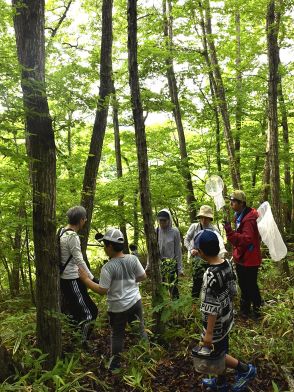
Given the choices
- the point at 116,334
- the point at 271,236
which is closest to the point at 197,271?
the point at 271,236

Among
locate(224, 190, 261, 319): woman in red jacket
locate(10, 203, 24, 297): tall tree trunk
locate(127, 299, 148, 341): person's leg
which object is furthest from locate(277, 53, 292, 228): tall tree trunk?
locate(127, 299, 148, 341): person's leg

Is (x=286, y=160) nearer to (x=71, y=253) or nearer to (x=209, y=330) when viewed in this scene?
(x=71, y=253)

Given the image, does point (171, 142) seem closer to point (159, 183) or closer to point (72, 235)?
point (159, 183)

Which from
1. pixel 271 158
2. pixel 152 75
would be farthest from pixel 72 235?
pixel 152 75

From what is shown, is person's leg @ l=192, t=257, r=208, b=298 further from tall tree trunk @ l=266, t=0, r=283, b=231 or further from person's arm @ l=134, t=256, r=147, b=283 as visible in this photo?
tall tree trunk @ l=266, t=0, r=283, b=231

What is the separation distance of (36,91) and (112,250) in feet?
6.51

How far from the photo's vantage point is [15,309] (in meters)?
6.69

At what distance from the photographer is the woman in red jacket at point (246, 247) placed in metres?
5.34

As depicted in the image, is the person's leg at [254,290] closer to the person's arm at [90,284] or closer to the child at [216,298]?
the child at [216,298]

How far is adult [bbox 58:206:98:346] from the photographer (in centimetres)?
423

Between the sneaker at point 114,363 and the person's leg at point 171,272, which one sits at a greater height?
the person's leg at point 171,272

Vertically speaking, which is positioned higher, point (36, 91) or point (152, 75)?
point (152, 75)

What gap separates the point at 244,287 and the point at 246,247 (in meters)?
0.70

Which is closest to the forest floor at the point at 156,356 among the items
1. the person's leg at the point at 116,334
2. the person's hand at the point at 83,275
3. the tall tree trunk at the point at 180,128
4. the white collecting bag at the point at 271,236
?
the person's leg at the point at 116,334
